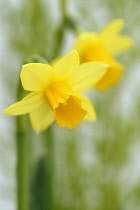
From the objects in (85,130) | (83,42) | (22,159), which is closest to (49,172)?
(22,159)

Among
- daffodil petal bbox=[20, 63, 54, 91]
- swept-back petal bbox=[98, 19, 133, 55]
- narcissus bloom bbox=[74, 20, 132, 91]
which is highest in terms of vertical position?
swept-back petal bbox=[98, 19, 133, 55]

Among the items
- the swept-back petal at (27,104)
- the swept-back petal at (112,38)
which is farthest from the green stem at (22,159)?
the swept-back petal at (112,38)

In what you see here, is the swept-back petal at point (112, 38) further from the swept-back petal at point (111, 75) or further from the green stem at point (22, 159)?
the green stem at point (22, 159)

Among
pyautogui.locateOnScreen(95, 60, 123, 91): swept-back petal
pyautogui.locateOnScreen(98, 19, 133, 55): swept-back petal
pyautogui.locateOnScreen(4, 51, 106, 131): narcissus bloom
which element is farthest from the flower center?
pyautogui.locateOnScreen(98, 19, 133, 55): swept-back petal

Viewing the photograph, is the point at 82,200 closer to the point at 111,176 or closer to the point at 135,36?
the point at 111,176

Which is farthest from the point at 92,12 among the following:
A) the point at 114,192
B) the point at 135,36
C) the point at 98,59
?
the point at 114,192

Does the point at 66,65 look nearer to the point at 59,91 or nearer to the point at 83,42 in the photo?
the point at 59,91

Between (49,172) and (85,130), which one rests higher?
(85,130)

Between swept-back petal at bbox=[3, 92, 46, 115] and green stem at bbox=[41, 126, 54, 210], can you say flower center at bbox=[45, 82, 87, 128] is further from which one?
green stem at bbox=[41, 126, 54, 210]
